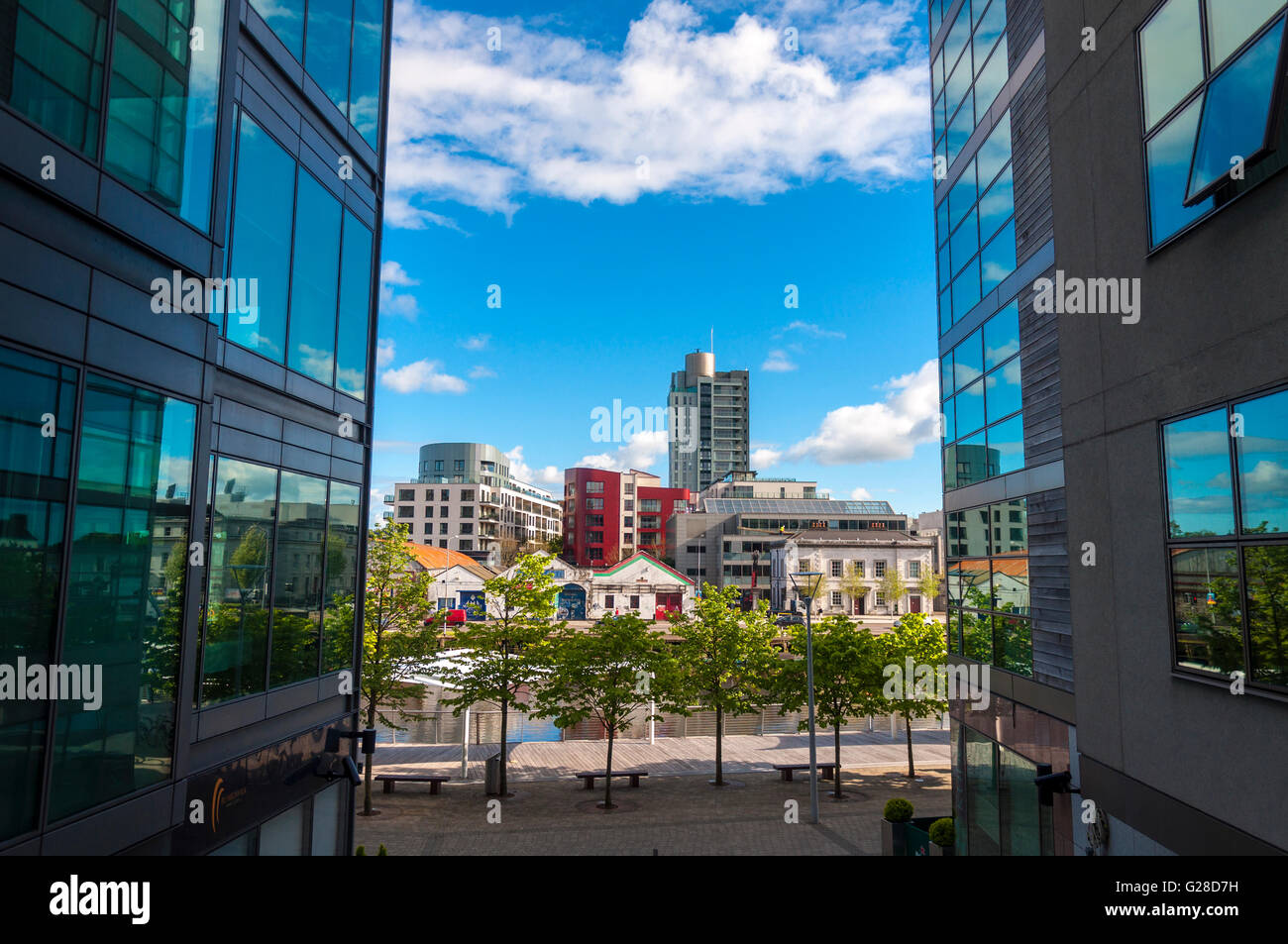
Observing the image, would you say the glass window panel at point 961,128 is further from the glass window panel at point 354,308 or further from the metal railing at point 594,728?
the metal railing at point 594,728

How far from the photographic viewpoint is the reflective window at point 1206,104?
7.58 metres

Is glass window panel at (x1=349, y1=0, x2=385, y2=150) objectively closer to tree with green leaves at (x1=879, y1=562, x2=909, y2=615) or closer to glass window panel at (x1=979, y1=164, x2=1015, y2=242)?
glass window panel at (x1=979, y1=164, x2=1015, y2=242)

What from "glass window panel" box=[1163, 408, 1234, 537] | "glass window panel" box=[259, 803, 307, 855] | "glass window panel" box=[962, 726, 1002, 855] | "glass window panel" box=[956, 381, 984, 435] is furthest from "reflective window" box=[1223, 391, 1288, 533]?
"glass window panel" box=[259, 803, 307, 855]

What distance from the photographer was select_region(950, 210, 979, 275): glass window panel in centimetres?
1850

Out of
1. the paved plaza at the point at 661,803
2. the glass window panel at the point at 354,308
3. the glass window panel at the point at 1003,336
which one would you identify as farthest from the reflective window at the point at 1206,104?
the paved plaza at the point at 661,803

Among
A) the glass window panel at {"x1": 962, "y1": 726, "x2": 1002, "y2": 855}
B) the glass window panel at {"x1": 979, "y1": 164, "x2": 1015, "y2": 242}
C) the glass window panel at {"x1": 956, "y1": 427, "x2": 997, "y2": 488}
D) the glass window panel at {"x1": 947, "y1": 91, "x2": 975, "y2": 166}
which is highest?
the glass window panel at {"x1": 947, "y1": 91, "x2": 975, "y2": 166}

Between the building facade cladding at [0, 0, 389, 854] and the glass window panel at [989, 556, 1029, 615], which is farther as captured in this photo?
the glass window panel at [989, 556, 1029, 615]

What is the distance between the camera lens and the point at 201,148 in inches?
420

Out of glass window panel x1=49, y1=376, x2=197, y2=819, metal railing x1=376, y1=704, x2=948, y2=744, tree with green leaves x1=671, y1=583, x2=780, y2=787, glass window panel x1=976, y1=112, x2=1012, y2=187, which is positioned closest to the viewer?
glass window panel x1=49, y1=376, x2=197, y2=819

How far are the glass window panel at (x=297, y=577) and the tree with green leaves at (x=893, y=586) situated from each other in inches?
3054

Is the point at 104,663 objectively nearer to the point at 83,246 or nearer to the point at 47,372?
the point at 47,372

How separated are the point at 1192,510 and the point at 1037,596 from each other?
19.1 feet

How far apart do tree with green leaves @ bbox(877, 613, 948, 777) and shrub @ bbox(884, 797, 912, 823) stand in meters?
9.95

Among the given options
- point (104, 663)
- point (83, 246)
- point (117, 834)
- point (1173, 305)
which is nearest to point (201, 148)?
point (83, 246)
